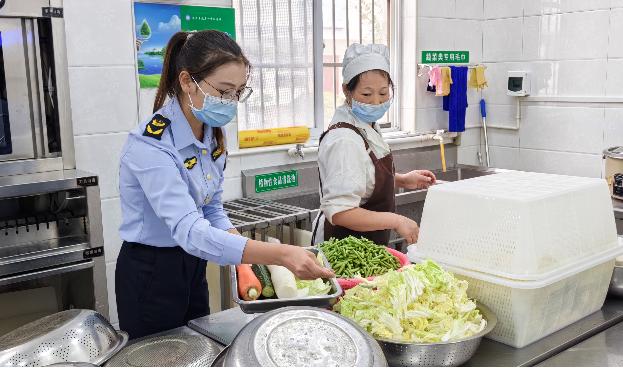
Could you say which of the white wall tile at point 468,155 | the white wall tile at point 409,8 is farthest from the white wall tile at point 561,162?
the white wall tile at point 409,8

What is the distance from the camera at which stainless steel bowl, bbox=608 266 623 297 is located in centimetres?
184

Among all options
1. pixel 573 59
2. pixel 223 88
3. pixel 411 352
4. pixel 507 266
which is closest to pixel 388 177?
pixel 223 88

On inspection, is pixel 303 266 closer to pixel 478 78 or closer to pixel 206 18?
pixel 206 18

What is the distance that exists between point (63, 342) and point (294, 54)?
2.82 m

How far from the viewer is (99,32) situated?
3.00 meters

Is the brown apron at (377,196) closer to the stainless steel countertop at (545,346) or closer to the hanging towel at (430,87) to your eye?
the stainless steel countertop at (545,346)

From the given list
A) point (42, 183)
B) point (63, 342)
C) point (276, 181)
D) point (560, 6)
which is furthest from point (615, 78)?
point (63, 342)

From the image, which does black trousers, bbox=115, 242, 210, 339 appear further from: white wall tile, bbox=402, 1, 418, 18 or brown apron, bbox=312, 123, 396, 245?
white wall tile, bbox=402, 1, 418, 18

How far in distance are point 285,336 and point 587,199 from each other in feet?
3.40

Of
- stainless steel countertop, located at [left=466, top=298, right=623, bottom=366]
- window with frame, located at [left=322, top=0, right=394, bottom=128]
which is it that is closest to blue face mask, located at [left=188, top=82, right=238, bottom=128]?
stainless steel countertop, located at [left=466, top=298, right=623, bottom=366]

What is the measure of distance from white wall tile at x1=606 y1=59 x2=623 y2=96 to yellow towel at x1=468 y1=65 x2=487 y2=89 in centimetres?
94

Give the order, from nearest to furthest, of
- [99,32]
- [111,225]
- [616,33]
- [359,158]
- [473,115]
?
1. [359,158]
2. [99,32]
3. [111,225]
4. [616,33]
5. [473,115]

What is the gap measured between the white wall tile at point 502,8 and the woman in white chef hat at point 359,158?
2403mm

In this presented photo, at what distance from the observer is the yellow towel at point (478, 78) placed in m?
4.64
